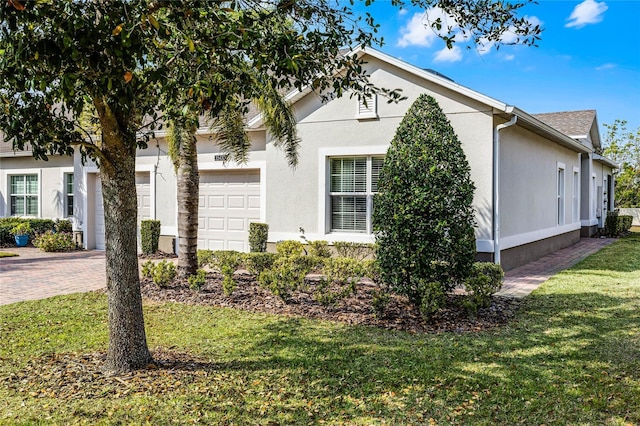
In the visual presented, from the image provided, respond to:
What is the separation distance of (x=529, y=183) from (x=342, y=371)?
9.61 metres

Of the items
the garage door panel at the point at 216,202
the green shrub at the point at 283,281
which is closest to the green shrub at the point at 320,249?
the green shrub at the point at 283,281

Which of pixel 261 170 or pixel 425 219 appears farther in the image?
pixel 261 170

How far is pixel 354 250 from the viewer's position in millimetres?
10992

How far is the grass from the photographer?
4.00 metres

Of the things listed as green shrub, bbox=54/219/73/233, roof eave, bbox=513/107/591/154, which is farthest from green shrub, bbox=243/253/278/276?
green shrub, bbox=54/219/73/233

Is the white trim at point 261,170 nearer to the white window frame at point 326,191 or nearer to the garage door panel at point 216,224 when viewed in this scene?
the garage door panel at point 216,224

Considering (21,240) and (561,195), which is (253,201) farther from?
(561,195)

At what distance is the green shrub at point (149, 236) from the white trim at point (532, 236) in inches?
369

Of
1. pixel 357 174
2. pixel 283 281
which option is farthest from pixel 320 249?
pixel 283 281

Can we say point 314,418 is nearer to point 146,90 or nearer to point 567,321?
point 146,90

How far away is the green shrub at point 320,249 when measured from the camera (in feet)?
36.9

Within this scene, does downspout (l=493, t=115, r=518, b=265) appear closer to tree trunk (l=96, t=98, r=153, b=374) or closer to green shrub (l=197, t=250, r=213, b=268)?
green shrub (l=197, t=250, r=213, b=268)

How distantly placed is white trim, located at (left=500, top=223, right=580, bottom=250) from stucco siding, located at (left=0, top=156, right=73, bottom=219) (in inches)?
559

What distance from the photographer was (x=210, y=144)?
44.7 feet
